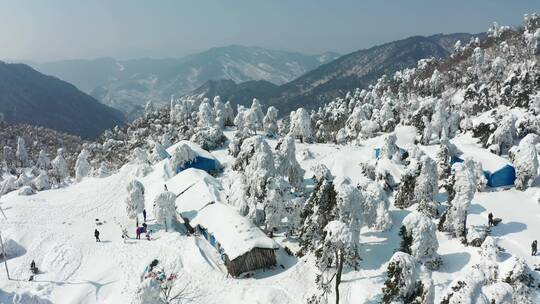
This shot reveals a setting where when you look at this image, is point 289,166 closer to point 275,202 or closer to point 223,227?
point 275,202

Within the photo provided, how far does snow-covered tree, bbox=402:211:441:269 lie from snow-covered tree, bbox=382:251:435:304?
305 inches

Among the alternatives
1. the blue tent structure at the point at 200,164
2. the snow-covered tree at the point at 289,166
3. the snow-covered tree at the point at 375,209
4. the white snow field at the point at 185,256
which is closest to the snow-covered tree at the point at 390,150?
the white snow field at the point at 185,256

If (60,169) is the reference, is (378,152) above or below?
above

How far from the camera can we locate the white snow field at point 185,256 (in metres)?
30.8

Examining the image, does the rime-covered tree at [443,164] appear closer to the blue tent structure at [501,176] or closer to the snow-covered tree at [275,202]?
the blue tent structure at [501,176]

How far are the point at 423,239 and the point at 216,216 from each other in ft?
64.3

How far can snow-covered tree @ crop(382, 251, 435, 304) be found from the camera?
857 inches

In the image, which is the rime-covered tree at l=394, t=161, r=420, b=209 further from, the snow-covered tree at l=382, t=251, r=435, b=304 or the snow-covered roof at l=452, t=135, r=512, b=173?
the snow-covered tree at l=382, t=251, r=435, b=304

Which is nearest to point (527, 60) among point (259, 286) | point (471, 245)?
point (471, 245)

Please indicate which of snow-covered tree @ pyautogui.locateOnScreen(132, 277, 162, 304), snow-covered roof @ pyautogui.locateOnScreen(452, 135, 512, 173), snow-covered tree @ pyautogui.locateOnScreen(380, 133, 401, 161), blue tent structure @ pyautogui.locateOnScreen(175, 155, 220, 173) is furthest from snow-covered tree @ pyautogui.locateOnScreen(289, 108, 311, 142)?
snow-covered tree @ pyautogui.locateOnScreen(132, 277, 162, 304)

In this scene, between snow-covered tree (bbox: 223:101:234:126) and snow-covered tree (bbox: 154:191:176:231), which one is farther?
snow-covered tree (bbox: 223:101:234:126)

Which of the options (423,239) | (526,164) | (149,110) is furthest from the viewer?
(149,110)

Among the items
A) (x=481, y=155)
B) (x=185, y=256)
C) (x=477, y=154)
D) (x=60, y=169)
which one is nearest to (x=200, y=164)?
(x=185, y=256)

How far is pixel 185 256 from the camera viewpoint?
3734 cm
